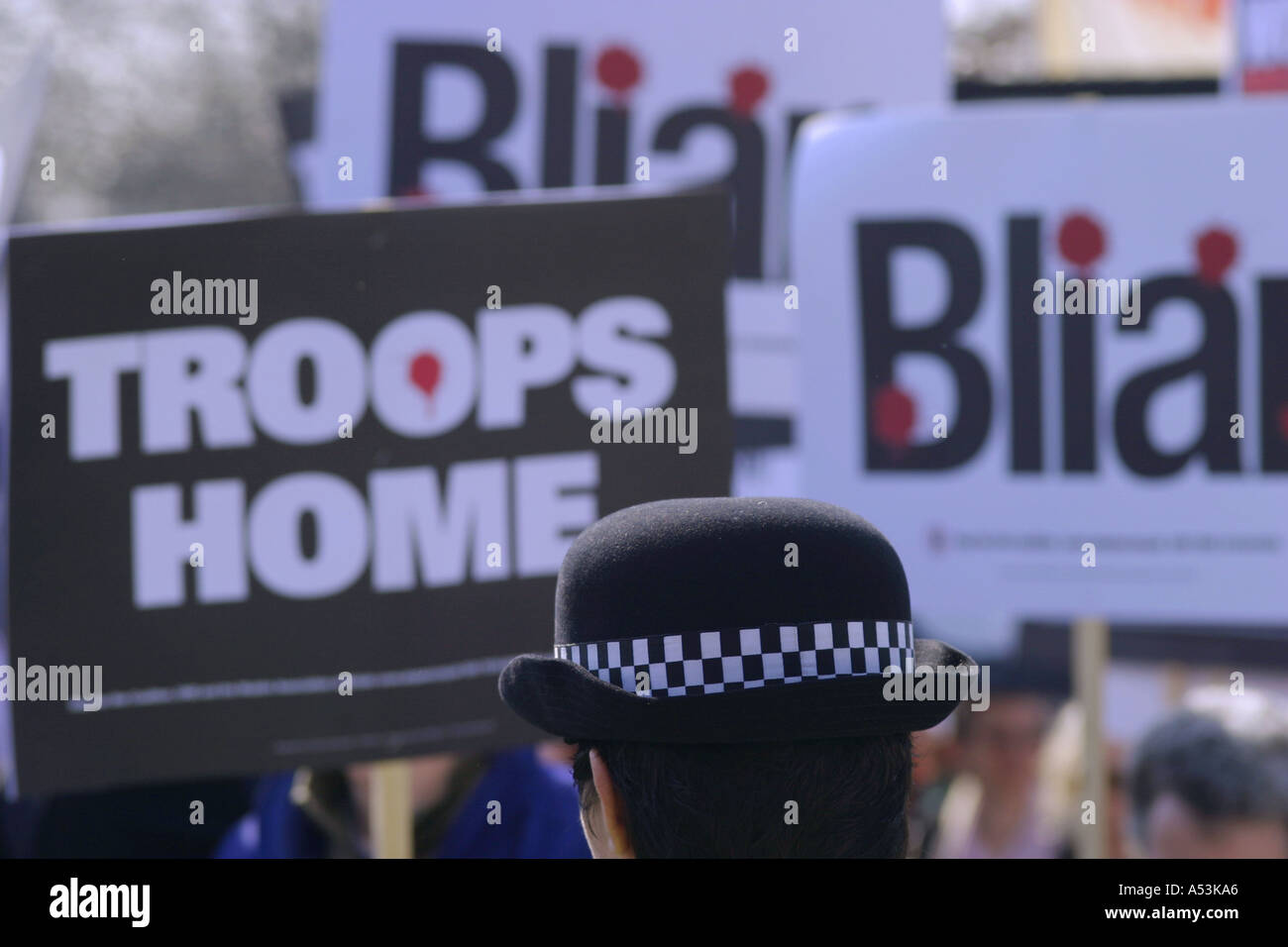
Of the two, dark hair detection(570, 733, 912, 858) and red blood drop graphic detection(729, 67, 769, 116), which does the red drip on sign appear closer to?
red blood drop graphic detection(729, 67, 769, 116)

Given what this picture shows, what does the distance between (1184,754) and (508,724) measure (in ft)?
4.22

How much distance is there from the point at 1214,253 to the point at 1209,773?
102 centimetres

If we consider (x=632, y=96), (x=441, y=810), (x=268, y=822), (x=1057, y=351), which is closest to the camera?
(x=441, y=810)

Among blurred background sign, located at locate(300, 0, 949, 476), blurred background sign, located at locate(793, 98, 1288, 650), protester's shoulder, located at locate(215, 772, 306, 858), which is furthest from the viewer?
blurred background sign, located at locate(300, 0, 949, 476)

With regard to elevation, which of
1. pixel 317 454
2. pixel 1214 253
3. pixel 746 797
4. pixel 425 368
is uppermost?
pixel 1214 253

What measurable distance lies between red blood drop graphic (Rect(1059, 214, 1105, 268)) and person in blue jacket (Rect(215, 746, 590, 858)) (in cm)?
143

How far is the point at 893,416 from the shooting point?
304cm

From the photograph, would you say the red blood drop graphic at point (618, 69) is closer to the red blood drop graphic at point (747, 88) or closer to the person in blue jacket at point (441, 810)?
the red blood drop graphic at point (747, 88)

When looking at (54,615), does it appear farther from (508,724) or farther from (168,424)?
(508,724)

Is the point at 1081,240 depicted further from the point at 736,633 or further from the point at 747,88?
the point at 736,633

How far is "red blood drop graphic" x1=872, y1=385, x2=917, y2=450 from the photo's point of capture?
3.03m

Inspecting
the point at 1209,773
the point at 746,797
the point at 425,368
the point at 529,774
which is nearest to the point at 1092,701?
the point at 1209,773

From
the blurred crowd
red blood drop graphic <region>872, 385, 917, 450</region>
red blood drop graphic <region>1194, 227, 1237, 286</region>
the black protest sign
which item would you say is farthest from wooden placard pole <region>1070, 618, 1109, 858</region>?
the black protest sign

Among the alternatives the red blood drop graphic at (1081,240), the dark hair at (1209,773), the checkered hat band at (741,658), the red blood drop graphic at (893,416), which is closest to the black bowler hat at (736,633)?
the checkered hat band at (741,658)
